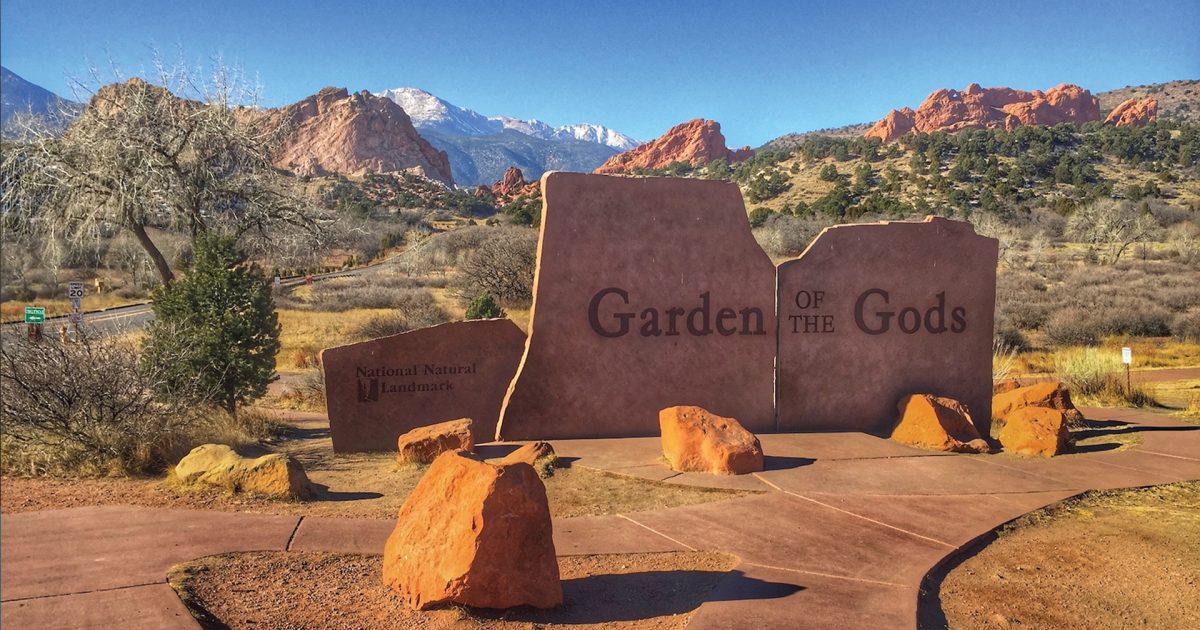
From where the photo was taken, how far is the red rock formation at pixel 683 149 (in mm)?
123250

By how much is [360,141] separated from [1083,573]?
125 meters

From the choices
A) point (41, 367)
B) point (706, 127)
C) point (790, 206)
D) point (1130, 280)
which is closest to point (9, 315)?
point (41, 367)

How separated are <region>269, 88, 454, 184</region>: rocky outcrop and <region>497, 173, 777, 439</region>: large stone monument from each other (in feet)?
357

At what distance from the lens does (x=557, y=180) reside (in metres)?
8.02

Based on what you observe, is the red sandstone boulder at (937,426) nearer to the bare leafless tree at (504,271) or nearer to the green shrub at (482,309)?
the green shrub at (482,309)

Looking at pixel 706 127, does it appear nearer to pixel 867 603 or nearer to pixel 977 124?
pixel 977 124

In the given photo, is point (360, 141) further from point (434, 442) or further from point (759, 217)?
point (434, 442)

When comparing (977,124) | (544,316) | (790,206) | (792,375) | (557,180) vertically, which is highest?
(977,124)

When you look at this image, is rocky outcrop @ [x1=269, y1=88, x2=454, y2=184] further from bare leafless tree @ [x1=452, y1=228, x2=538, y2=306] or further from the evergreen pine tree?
the evergreen pine tree

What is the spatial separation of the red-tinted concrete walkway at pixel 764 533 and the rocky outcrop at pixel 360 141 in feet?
364

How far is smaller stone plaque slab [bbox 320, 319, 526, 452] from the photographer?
27.0 feet

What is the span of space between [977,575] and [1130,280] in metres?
29.0

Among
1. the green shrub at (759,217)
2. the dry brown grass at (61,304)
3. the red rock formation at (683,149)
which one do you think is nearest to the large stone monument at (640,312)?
the dry brown grass at (61,304)

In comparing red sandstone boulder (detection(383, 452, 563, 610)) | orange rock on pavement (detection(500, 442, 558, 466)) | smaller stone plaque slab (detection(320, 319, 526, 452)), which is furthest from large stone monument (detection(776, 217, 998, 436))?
red sandstone boulder (detection(383, 452, 563, 610))
